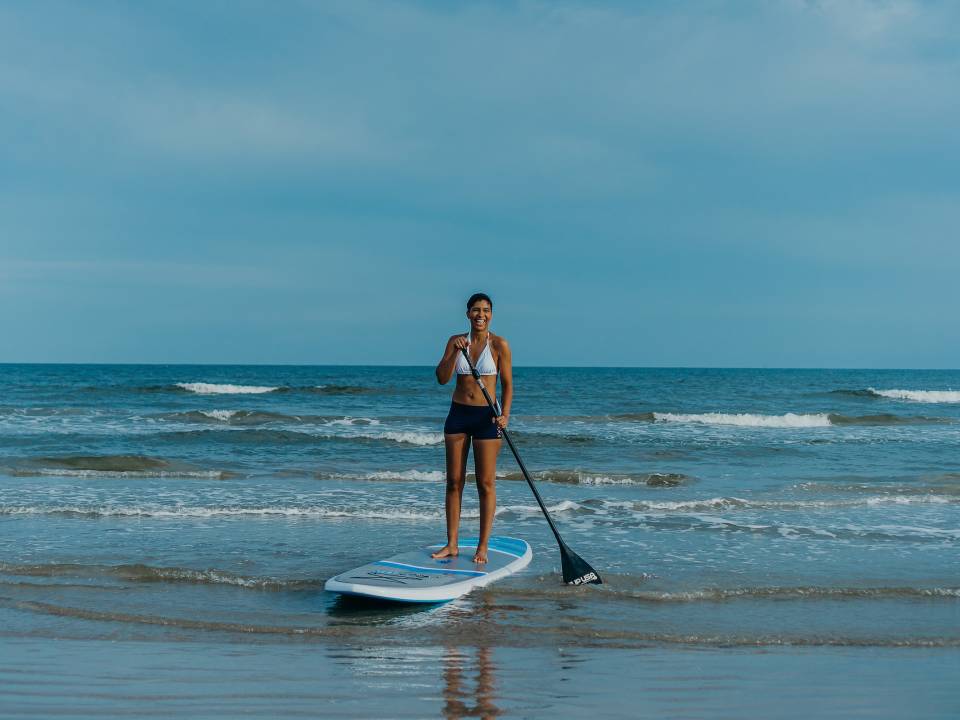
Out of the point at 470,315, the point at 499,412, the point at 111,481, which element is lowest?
the point at 111,481

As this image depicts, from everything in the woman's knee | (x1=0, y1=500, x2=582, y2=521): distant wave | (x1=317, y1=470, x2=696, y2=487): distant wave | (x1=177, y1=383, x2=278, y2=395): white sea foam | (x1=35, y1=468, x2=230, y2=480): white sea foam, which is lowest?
(x1=35, y1=468, x2=230, y2=480): white sea foam

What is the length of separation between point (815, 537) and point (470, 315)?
4.44m

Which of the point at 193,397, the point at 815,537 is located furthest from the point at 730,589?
the point at 193,397

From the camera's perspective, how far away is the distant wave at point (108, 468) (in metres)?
12.9

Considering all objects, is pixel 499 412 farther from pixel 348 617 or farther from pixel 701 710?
pixel 701 710

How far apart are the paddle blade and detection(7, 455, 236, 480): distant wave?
25.1 feet

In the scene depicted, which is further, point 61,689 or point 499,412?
point 499,412

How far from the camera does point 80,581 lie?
6570 mm

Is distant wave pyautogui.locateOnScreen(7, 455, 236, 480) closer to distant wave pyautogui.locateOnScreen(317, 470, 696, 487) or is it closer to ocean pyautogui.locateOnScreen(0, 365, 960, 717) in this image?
ocean pyautogui.locateOnScreen(0, 365, 960, 717)

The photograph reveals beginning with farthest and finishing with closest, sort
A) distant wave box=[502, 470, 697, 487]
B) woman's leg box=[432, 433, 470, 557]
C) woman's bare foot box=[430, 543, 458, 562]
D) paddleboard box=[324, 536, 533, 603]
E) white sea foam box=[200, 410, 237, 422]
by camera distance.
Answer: white sea foam box=[200, 410, 237, 422] < distant wave box=[502, 470, 697, 487] < woman's bare foot box=[430, 543, 458, 562] < woman's leg box=[432, 433, 470, 557] < paddleboard box=[324, 536, 533, 603]

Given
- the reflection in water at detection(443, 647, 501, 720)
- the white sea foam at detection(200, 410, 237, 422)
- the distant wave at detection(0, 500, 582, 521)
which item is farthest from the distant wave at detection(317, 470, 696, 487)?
the white sea foam at detection(200, 410, 237, 422)

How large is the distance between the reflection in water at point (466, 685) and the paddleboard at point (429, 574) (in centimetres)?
98

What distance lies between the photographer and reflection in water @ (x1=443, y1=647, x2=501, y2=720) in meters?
3.82

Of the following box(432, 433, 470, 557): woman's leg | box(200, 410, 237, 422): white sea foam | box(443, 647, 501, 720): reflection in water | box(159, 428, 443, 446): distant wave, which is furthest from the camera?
box(200, 410, 237, 422): white sea foam
